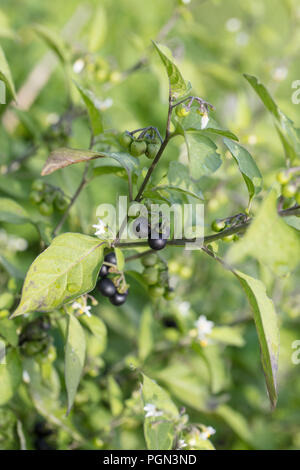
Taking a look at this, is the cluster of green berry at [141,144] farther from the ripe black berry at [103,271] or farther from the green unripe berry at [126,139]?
the ripe black berry at [103,271]

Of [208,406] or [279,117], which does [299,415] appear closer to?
[208,406]

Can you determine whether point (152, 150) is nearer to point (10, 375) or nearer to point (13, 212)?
point (13, 212)

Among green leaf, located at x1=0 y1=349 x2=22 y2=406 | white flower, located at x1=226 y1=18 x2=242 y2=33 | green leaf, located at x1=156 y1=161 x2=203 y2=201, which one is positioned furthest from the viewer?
white flower, located at x1=226 y1=18 x2=242 y2=33

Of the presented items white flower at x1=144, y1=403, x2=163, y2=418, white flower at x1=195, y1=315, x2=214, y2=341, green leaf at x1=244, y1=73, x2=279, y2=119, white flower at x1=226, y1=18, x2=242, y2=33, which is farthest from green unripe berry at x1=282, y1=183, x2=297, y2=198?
white flower at x1=226, y1=18, x2=242, y2=33

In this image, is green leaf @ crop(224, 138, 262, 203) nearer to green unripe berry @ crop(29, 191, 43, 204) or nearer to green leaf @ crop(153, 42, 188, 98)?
green leaf @ crop(153, 42, 188, 98)

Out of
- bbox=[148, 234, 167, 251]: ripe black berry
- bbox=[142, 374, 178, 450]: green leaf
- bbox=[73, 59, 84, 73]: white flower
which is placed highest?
bbox=[73, 59, 84, 73]: white flower
